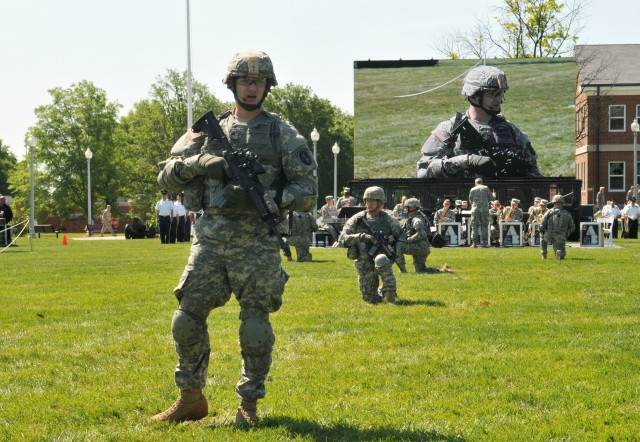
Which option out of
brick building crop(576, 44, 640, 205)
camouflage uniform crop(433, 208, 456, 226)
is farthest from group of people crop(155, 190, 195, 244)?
brick building crop(576, 44, 640, 205)

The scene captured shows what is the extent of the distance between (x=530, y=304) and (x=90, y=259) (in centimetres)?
1439

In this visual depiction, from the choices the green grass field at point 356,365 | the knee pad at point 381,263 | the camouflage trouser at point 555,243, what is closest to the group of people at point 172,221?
the camouflage trouser at point 555,243

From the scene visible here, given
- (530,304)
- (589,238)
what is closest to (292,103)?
(589,238)

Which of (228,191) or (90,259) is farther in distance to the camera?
(90,259)

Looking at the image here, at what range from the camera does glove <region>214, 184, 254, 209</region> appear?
595 cm

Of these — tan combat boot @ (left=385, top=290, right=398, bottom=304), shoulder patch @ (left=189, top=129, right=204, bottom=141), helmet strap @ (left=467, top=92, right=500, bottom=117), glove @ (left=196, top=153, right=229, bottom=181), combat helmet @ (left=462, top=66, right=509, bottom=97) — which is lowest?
tan combat boot @ (left=385, top=290, right=398, bottom=304)

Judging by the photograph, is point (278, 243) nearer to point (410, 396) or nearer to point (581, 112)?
point (410, 396)

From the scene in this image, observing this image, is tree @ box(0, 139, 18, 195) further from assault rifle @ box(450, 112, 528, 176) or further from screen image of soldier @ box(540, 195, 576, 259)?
screen image of soldier @ box(540, 195, 576, 259)

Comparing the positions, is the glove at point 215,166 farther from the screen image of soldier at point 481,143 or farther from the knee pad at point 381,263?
the screen image of soldier at point 481,143

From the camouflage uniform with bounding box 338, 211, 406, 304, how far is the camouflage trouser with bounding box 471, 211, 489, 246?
53.9 ft

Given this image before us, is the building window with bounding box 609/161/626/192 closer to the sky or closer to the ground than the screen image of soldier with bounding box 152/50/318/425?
closer to the sky

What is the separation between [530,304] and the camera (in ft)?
42.8

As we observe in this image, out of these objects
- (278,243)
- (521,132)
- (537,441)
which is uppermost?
(521,132)

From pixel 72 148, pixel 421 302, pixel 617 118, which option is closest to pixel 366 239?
pixel 421 302
